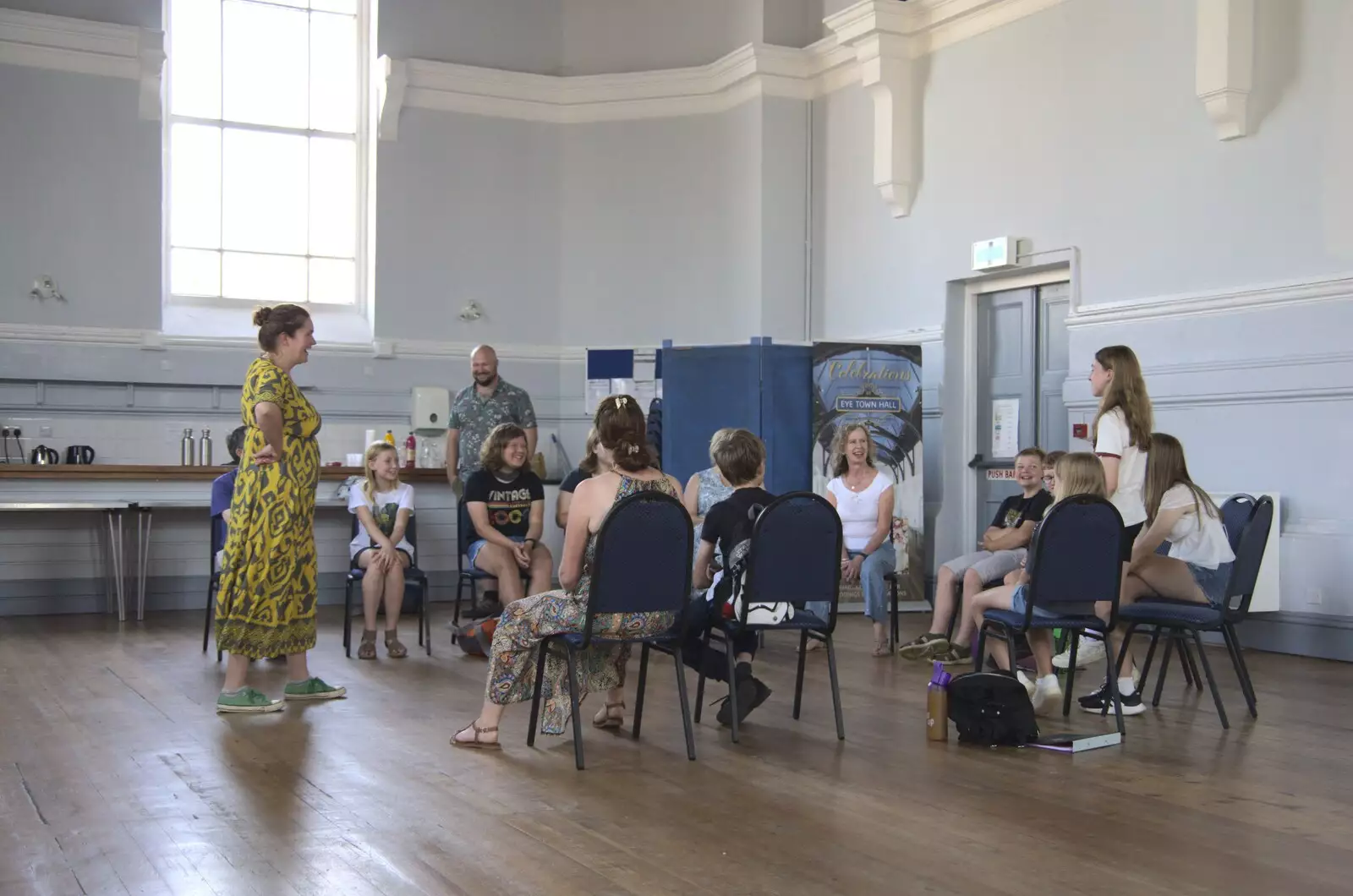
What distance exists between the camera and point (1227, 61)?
6.46 meters

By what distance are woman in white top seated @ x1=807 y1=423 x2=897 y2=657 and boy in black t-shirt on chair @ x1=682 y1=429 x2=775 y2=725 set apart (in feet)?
6.15

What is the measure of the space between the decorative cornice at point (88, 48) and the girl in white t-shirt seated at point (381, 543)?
393 centimetres

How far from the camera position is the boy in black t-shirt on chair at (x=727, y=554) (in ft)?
15.0

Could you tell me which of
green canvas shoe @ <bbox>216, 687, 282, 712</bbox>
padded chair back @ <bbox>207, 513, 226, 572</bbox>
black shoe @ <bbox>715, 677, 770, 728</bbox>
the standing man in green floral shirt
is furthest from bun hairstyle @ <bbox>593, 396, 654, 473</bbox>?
the standing man in green floral shirt

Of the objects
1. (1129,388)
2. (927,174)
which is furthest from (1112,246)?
(1129,388)

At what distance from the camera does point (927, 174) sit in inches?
344

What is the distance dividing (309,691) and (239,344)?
16.1ft

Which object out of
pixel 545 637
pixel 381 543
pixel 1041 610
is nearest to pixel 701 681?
pixel 545 637

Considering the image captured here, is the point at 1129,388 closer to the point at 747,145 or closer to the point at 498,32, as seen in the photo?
the point at 747,145

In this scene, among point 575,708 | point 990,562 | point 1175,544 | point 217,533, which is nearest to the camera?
point 575,708

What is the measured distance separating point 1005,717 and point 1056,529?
2.15ft

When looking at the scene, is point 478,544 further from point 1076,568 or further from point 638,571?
point 1076,568

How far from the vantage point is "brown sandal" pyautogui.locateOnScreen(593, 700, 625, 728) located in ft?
15.1

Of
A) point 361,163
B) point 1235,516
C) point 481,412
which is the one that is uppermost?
point 361,163
